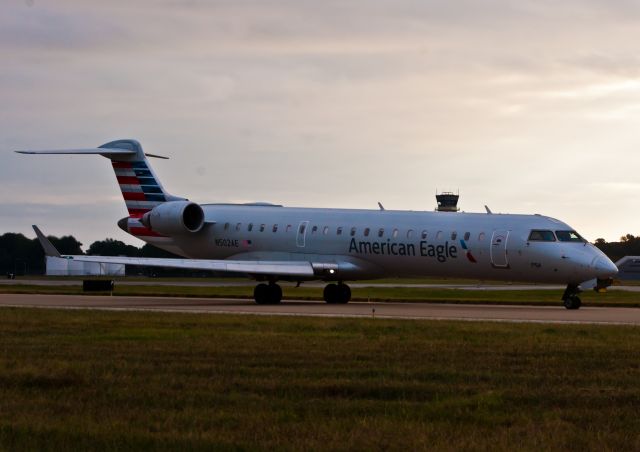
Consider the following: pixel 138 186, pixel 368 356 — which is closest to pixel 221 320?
pixel 368 356

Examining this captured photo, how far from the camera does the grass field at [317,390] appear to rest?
9.98 metres

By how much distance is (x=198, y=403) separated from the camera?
1191cm

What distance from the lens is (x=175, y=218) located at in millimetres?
41781

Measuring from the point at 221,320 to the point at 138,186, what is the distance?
2049 cm

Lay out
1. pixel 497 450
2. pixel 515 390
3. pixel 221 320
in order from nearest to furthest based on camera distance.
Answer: pixel 497 450 < pixel 515 390 < pixel 221 320

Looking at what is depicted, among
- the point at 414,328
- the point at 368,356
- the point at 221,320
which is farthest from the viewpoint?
the point at 221,320

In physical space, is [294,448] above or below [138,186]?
below

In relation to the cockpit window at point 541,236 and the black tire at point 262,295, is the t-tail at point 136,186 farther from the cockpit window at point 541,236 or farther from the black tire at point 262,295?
the cockpit window at point 541,236

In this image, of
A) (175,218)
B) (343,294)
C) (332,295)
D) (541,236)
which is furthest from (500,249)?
(175,218)

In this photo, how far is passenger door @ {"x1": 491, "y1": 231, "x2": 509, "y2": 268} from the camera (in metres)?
34.2

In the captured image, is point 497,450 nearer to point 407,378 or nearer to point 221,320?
point 407,378

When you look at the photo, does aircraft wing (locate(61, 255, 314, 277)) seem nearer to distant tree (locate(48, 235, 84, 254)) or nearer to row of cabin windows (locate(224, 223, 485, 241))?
row of cabin windows (locate(224, 223, 485, 241))

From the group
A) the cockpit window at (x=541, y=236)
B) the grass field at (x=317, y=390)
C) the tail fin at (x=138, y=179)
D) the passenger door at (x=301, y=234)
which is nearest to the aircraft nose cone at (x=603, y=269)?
the cockpit window at (x=541, y=236)

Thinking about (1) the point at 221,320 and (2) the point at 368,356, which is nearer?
(2) the point at 368,356
